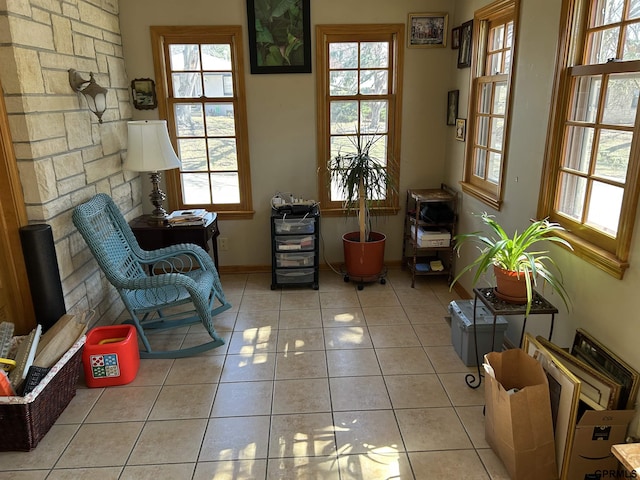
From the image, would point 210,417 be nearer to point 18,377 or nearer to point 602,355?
point 18,377

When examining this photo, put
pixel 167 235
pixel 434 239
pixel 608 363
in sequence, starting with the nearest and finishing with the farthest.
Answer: pixel 608 363, pixel 167 235, pixel 434 239

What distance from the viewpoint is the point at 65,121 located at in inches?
109

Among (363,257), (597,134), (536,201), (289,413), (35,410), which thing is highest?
(597,134)

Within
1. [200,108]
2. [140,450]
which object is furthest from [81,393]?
[200,108]

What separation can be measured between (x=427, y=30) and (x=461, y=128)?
0.89m

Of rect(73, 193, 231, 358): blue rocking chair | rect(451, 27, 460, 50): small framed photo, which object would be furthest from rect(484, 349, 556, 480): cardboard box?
rect(451, 27, 460, 50): small framed photo

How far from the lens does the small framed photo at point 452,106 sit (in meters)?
3.84

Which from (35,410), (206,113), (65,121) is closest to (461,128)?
(206,113)

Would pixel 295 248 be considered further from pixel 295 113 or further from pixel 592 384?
pixel 592 384

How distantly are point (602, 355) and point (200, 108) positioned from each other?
11.3ft

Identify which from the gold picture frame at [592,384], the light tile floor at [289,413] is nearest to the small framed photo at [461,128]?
the light tile floor at [289,413]

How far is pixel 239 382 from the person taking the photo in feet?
8.79

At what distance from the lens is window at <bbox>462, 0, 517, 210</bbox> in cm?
298

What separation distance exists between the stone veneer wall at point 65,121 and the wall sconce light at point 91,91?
4 cm
